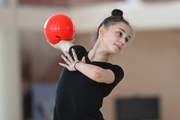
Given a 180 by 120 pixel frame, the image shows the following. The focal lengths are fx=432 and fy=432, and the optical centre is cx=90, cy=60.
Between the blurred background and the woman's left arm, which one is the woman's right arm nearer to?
the woman's left arm

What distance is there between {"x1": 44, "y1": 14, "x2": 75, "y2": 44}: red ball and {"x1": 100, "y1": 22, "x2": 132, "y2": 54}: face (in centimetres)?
27

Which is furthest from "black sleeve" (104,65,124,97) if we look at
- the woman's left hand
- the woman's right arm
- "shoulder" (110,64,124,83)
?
the woman's right arm

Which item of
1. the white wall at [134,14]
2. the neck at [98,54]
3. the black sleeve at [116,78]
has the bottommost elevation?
the black sleeve at [116,78]

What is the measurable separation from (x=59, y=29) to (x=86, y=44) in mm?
6127

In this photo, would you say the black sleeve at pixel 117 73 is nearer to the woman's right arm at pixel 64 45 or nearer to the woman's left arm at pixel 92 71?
the woman's left arm at pixel 92 71

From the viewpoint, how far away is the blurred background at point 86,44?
700cm

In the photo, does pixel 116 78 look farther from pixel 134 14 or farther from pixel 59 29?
pixel 134 14

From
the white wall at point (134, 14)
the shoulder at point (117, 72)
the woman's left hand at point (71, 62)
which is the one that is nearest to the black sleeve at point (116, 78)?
the shoulder at point (117, 72)

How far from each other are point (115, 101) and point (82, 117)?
6.17 meters

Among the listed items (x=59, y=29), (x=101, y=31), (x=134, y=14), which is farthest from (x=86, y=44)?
(x=101, y=31)

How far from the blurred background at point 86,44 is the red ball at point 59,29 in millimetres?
4361

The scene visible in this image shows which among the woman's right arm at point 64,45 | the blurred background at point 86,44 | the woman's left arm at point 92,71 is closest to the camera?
the woman's left arm at point 92,71

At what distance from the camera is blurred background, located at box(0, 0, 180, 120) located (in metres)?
7.00

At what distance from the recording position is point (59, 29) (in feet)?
8.05
